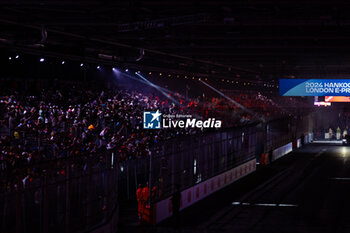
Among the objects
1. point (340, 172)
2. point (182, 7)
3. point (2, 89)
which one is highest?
point (182, 7)

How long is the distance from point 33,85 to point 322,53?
65.5 feet

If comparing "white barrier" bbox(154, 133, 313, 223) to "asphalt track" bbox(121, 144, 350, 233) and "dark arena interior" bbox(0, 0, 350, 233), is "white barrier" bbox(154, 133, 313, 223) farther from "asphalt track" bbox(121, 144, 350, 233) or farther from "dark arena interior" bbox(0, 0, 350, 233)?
"asphalt track" bbox(121, 144, 350, 233)

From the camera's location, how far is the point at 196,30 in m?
31.6

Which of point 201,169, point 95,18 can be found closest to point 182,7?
point 95,18

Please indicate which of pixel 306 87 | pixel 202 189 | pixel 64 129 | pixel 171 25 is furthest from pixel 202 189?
pixel 306 87

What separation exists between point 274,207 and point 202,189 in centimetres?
Result: 419

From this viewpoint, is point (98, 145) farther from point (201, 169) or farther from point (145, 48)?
point (145, 48)

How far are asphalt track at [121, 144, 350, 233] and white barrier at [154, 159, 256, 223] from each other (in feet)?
1.26

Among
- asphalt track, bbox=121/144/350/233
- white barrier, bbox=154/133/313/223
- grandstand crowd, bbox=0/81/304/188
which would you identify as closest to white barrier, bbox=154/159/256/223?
white barrier, bbox=154/133/313/223

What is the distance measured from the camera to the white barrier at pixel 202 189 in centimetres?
2516

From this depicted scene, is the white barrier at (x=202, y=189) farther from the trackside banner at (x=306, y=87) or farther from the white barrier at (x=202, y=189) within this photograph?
the trackside banner at (x=306, y=87)

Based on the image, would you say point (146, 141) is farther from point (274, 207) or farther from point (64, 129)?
point (274, 207)

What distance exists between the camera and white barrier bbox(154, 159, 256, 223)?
25.2 m

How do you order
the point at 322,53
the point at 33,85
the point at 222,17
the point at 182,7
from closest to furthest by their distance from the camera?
the point at 182,7 < the point at 222,17 < the point at 322,53 < the point at 33,85
